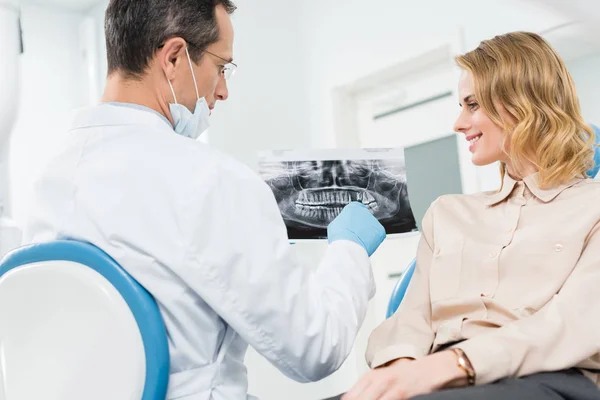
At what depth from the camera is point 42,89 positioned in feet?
14.0

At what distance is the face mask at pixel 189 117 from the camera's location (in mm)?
1400

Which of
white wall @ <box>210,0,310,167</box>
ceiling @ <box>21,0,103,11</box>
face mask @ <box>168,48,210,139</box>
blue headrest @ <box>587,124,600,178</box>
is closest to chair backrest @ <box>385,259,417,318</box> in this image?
blue headrest @ <box>587,124,600,178</box>

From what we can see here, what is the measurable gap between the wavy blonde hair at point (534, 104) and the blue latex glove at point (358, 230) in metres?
0.31

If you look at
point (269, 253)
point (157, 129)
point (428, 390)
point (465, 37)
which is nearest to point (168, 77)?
point (157, 129)

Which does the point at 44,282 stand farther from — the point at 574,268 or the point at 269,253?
the point at 574,268

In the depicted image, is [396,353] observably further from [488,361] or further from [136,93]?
[136,93]

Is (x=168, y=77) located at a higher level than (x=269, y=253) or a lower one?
higher

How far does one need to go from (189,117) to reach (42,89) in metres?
3.16

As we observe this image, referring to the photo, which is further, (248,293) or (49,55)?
(49,55)

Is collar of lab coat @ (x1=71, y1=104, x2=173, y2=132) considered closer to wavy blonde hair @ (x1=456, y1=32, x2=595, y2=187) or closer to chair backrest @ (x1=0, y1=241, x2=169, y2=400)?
chair backrest @ (x1=0, y1=241, x2=169, y2=400)

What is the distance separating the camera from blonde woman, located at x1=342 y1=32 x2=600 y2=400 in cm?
108

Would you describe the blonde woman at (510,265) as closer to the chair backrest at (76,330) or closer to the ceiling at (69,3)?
A: the chair backrest at (76,330)

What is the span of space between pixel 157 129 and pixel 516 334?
68 centimetres

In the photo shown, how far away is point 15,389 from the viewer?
1106mm
